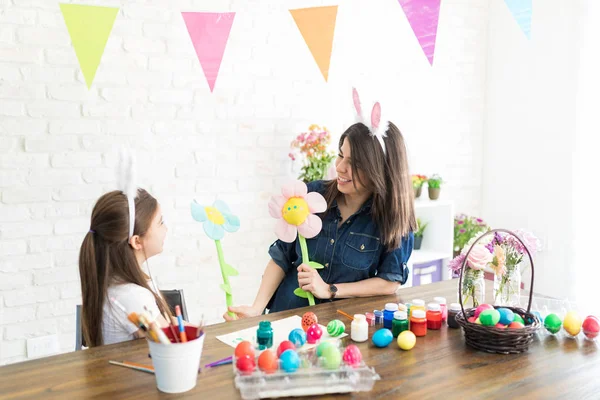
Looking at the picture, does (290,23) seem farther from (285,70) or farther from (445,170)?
(445,170)

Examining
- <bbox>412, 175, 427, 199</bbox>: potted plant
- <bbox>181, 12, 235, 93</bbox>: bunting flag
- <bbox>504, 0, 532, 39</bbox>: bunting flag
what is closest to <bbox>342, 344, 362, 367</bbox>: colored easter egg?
<bbox>181, 12, 235, 93</bbox>: bunting flag

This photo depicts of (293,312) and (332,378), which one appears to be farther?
(293,312)

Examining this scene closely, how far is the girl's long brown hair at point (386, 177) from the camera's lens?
1.98 m

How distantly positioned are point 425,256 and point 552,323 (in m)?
1.87

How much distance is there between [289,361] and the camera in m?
1.23

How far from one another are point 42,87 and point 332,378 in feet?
6.66

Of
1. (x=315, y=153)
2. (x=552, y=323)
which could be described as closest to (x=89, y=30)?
(x=315, y=153)

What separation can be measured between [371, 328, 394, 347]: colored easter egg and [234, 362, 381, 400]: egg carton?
22cm

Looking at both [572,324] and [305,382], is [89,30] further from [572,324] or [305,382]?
[572,324]

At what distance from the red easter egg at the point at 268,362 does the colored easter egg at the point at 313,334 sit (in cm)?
22

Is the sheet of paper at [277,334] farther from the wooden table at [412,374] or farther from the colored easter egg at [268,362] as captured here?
the colored easter egg at [268,362]

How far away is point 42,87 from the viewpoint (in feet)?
Result: 8.50

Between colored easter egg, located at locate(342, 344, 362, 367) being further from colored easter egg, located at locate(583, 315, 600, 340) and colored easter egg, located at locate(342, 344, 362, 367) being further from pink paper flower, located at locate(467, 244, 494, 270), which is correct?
colored easter egg, located at locate(583, 315, 600, 340)

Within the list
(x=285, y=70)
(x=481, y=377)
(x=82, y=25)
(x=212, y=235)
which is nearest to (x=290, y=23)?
(x=285, y=70)
